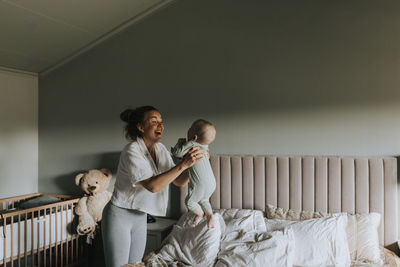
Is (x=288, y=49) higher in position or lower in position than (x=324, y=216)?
higher

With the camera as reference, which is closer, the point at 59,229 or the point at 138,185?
the point at 138,185

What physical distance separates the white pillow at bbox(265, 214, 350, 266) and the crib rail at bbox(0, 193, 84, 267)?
2.18 m

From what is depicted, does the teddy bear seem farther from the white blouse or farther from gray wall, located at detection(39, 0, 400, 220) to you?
the white blouse

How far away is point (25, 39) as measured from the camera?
3.36 meters

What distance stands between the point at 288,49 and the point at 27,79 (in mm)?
2994

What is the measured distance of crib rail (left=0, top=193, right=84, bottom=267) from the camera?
299 cm

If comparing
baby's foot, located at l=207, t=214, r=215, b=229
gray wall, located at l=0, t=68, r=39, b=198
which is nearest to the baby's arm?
baby's foot, located at l=207, t=214, r=215, b=229

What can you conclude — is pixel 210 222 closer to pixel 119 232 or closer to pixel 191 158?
pixel 191 158

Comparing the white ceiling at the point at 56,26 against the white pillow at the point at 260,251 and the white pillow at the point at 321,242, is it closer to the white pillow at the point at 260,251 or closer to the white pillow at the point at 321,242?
the white pillow at the point at 260,251

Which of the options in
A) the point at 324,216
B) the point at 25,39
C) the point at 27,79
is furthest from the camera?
the point at 27,79

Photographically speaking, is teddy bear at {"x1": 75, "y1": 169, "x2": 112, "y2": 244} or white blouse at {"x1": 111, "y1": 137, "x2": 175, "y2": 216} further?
teddy bear at {"x1": 75, "y1": 169, "x2": 112, "y2": 244}

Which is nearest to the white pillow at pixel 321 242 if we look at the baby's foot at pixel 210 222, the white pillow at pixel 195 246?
the white pillow at pixel 195 246

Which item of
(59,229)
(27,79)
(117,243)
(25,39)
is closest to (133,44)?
(25,39)

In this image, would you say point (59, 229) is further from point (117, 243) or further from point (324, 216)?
point (324, 216)
